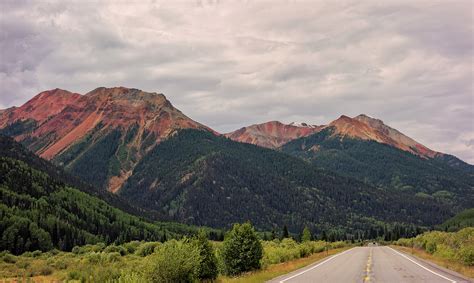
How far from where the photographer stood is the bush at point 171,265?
23281 millimetres

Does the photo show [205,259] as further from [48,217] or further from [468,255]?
[48,217]

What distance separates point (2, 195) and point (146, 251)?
78089mm

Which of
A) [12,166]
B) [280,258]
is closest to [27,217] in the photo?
[12,166]

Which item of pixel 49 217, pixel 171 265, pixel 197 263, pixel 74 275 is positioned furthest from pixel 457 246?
pixel 49 217

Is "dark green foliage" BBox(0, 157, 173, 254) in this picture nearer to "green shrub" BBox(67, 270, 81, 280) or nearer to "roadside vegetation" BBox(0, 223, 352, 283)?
"roadside vegetation" BBox(0, 223, 352, 283)

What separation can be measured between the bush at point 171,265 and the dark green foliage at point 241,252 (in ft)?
44.4

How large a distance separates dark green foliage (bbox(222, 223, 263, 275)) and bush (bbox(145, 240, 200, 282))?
1354cm

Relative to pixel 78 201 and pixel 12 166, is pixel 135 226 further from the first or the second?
pixel 12 166

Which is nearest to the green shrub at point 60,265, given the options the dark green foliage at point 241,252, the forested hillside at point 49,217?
the dark green foliage at point 241,252

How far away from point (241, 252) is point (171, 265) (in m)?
15.7

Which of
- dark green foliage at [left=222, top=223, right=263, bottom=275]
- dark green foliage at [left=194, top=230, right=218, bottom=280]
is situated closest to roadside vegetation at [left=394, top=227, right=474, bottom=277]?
dark green foliage at [left=222, top=223, right=263, bottom=275]

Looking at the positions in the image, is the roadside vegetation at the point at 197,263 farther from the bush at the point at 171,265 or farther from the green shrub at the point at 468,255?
the green shrub at the point at 468,255

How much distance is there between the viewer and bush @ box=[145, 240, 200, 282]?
76.4 feet

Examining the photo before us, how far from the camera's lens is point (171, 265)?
23438mm
